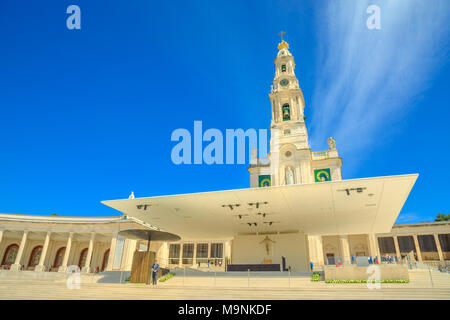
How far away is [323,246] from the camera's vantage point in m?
38.0

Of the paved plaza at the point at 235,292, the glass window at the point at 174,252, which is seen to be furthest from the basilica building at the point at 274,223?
the paved plaza at the point at 235,292

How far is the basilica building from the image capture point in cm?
1606

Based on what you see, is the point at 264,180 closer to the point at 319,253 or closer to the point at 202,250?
the point at 319,253

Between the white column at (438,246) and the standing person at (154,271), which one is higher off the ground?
the white column at (438,246)

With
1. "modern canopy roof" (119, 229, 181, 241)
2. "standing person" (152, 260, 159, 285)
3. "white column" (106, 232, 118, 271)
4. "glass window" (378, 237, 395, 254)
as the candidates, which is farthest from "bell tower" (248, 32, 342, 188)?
"standing person" (152, 260, 159, 285)

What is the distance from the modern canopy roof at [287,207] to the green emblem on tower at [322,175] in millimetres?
11912

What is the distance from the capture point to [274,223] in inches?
901

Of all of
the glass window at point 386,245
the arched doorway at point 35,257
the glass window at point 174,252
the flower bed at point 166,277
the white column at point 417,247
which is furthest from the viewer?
the glass window at point 174,252

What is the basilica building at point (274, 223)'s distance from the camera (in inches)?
632

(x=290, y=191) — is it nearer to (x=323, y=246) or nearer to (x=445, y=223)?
(x=323, y=246)

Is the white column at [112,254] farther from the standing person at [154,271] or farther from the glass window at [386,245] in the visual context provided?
the glass window at [386,245]

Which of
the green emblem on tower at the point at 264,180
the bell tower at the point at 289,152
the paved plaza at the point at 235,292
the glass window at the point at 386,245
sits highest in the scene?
the bell tower at the point at 289,152

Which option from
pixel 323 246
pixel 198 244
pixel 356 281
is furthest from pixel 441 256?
pixel 198 244

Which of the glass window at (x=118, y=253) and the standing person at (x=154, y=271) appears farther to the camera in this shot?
the glass window at (x=118, y=253)
